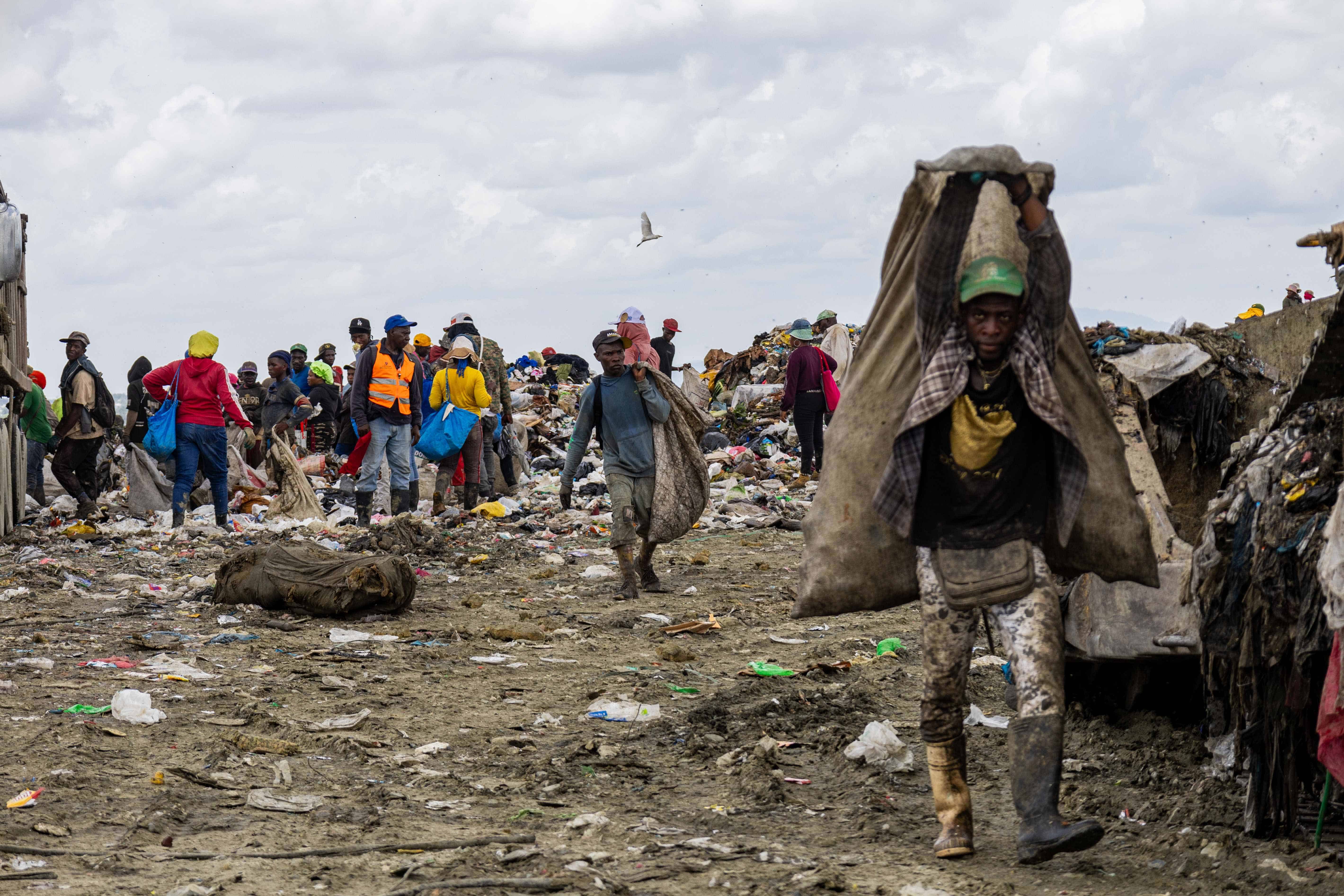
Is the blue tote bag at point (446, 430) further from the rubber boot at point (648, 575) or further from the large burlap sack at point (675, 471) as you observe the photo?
the large burlap sack at point (675, 471)

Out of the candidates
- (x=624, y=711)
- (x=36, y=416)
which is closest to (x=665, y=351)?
(x=36, y=416)

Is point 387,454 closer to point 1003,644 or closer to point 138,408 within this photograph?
point 138,408

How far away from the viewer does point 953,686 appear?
3.68 metres

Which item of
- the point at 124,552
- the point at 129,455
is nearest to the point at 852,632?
the point at 124,552

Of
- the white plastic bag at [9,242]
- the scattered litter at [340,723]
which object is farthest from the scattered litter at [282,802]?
the white plastic bag at [9,242]

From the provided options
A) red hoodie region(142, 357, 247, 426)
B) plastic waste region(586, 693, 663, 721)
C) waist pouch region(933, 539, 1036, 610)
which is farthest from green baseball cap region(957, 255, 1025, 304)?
red hoodie region(142, 357, 247, 426)

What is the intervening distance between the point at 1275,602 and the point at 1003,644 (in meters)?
0.72

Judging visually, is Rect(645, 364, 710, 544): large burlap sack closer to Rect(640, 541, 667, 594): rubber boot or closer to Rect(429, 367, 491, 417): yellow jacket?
Rect(640, 541, 667, 594): rubber boot

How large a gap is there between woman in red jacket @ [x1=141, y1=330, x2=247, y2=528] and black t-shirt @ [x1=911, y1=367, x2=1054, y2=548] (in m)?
9.09

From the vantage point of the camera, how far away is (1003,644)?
12.3 ft

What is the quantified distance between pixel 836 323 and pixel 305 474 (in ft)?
23.2

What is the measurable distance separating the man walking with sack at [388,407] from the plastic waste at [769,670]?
227 inches

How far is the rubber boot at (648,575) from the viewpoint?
9.14 m

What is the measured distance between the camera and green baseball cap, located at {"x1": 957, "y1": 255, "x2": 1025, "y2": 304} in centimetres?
351
